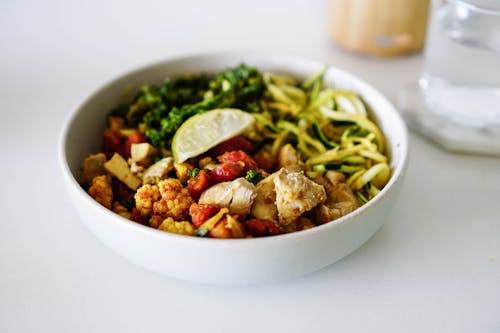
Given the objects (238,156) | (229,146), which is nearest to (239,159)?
(238,156)

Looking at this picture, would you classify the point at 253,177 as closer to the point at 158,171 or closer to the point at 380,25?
the point at 158,171

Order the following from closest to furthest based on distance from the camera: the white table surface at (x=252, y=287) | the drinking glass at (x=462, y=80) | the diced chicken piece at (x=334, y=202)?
the white table surface at (x=252, y=287) < the diced chicken piece at (x=334, y=202) < the drinking glass at (x=462, y=80)

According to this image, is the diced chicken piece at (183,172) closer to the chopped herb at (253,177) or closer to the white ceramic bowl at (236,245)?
the chopped herb at (253,177)

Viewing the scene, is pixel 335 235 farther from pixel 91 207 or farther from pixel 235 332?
pixel 91 207

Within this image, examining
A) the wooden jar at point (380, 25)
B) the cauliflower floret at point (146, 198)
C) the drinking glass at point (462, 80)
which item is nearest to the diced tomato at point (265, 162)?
the cauliflower floret at point (146, 198)

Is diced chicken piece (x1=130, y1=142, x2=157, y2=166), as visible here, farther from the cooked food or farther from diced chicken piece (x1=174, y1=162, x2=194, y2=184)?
diced chicken piece (x1=174, y1=162, x2=194, y2=184)

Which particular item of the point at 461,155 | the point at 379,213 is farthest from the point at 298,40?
the point at 379,213
